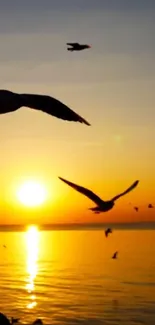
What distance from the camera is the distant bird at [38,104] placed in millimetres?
4348

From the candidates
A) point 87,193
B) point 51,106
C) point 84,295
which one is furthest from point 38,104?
point 84,295

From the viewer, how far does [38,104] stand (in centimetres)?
475

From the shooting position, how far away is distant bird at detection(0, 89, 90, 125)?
4348 mm

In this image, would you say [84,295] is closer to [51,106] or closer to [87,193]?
[87,193]

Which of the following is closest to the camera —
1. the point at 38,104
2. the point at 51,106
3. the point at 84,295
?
the point at 38,104

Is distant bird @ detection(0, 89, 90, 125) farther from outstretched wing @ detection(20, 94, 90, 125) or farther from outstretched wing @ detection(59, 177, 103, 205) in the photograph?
outstretched wing @ detection(59, 177, 103, 205)

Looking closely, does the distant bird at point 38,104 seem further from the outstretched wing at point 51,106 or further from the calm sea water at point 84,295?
the calm sea water at point 84,295

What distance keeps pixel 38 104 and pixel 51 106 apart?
0.89ft

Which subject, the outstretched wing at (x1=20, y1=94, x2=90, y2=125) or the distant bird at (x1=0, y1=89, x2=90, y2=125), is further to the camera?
the outstretched wing at (x1=20, y1=94, x2=90, y2=125)

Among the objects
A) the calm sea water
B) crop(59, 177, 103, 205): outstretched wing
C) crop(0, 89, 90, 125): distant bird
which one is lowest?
crop(0, 89, 90, 125): distant bird

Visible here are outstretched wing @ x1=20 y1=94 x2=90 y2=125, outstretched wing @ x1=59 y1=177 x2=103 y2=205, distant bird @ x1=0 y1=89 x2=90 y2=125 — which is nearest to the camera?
distant bird @ x1=0 y1=89 x2=90 y2=125

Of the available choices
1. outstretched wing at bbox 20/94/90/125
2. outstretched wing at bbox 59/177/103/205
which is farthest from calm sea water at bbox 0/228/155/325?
outstretched wing at bbox 20/94/90/125

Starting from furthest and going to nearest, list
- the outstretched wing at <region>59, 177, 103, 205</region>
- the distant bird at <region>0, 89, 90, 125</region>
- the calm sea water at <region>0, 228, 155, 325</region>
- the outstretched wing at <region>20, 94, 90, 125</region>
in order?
the calm sea water at <region>0, 228, 155, 325</region>, the outstretched wing at <region>59, 177, 103, 205</region>, the outstretched wing at <region>20, 94, 90, 125</region>, the distant bird at <region>0, 89, 90, 125</region>

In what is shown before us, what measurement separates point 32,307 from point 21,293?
8.14 meters
